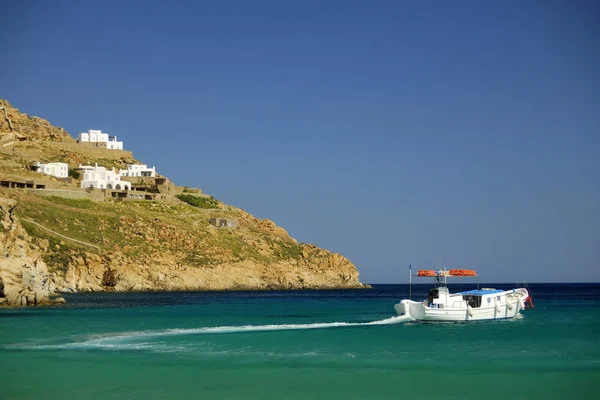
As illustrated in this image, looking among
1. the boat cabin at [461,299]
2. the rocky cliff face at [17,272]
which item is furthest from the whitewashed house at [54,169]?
the boat cabin at [461,299]

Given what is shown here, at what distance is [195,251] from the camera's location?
116 metres

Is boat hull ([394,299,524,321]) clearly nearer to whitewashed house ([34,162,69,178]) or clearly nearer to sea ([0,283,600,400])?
sea ([0,283,600,400])

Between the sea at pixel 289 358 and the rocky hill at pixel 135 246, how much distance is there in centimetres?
1750

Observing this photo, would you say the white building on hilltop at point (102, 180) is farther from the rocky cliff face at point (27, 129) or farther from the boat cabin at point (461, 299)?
the boat cabin at point (461, 299)

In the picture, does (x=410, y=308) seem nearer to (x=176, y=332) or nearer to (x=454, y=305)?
(x=454, y=305)

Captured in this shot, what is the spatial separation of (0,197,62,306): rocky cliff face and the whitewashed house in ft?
242

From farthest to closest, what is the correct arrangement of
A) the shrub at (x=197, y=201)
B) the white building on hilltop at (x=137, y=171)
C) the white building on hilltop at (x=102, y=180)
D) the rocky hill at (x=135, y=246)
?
1. the white building on hilltop at (x=137, y=171)
2. the shrub at (x=197, y=201)
3. the white building on hilltop at (x=102, y=180)
4. the rocky hill at (x=135, y=246)

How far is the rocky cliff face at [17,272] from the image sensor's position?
202ft

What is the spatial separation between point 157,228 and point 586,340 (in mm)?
83370

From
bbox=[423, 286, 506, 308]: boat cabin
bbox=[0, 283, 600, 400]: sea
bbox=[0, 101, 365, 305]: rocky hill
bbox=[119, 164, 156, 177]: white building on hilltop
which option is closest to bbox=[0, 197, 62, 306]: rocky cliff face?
bbox=[0, 101, 365, 305]: rocky hill

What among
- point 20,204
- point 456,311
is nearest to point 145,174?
point 20,204

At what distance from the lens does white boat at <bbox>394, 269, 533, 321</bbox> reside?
179 ft

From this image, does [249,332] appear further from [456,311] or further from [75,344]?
[456,311]

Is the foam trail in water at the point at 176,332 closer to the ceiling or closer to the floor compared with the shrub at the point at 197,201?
closer to the floor
